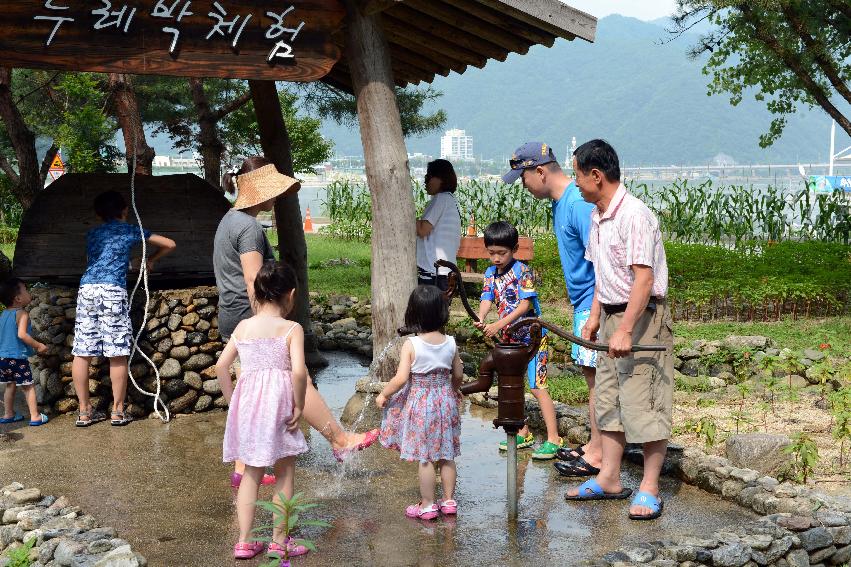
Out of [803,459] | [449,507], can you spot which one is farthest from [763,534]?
[449,507]

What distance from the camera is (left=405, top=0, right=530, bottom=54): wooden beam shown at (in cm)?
730

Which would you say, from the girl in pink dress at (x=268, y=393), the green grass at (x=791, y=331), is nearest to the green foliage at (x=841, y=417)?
the green grass at (x=791, y=331)

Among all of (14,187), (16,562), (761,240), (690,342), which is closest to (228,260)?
(16,562)

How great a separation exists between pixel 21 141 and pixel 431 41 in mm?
5833

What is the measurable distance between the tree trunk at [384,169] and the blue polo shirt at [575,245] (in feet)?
5.54

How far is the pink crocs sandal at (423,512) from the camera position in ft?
16.2

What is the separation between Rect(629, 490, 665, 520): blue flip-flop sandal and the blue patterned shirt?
13.5 feet

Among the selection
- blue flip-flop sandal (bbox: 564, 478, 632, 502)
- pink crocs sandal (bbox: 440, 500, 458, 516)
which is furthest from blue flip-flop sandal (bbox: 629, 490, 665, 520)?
pink crocs sandal (bbox: 440, 500, 458, 516)

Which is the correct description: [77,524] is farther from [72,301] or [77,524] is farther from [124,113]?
[124,113]

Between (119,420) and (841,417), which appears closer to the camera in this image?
(841,417)

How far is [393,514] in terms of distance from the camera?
16.6 feet

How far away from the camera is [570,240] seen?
5.62 meters

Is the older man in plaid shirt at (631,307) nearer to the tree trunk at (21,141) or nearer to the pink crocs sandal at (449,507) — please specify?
the pink crocs sandal at (449,507)

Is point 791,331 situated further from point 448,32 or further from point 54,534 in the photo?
point 54,534
